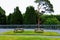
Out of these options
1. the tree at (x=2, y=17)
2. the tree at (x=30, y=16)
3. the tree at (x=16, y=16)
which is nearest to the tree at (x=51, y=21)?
the tree at (x=30, y=16)

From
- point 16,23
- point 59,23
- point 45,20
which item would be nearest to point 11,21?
point 16,23

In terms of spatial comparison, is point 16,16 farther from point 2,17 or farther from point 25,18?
point 2,17

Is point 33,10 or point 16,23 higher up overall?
point 33,10

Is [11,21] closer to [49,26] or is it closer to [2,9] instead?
[2,9]

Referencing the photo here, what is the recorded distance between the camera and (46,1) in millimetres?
27438

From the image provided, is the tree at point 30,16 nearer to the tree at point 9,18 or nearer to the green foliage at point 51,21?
the green foliage at point 51,21

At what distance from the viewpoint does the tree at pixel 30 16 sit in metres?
28.4

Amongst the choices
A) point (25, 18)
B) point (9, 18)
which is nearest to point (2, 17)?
point (9, 18)

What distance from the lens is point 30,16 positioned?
93.3ft

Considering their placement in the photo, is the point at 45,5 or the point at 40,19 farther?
the point at 40,19

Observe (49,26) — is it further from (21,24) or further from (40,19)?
(21,24)

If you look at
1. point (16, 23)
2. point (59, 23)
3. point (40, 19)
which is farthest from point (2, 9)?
point (59, 23)

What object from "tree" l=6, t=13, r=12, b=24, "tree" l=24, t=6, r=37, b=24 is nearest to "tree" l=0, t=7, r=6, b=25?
"tree" l=6, t=13, r=12, b=24

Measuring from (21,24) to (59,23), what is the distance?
212 inches
